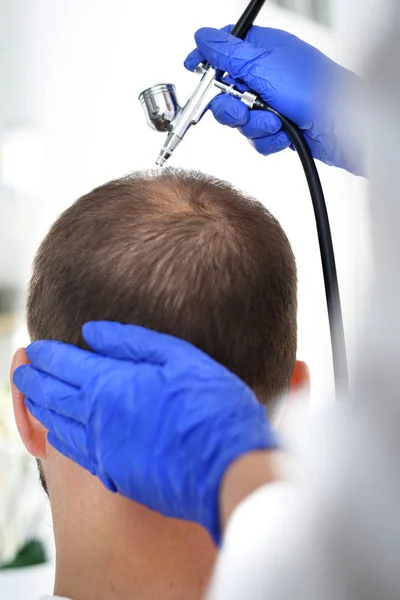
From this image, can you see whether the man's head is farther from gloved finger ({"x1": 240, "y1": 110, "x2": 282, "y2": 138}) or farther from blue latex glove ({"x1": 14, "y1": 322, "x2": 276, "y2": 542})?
gloved finger ({"x1": 240, "y1": 110, "x2": 282, "y2": 138})

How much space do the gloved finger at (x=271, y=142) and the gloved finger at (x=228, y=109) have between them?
0.26 ft

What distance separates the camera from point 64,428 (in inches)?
33.7

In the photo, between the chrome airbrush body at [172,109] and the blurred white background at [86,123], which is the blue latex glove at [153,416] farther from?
the blurred white background at [86,123]

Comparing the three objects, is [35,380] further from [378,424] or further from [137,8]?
[137,8]

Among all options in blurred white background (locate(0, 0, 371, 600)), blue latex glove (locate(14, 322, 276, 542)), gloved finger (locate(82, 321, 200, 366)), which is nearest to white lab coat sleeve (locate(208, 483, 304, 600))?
blue latex glove (locate(14, 322, 276, 542))

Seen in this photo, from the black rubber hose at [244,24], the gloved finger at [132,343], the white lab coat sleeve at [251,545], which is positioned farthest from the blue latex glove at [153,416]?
the black rubber hose at [244,24]

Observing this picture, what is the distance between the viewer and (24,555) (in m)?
2.32

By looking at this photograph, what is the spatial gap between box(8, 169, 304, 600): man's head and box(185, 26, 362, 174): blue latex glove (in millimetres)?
359

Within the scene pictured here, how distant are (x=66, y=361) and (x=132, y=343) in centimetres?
9

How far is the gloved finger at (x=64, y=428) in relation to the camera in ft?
2.73

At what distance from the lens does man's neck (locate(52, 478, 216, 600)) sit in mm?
830

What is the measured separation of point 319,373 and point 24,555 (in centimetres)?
100

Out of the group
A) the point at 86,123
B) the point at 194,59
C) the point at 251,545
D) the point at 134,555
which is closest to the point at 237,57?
the point at 194,59

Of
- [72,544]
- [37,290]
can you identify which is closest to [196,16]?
[37,290]
